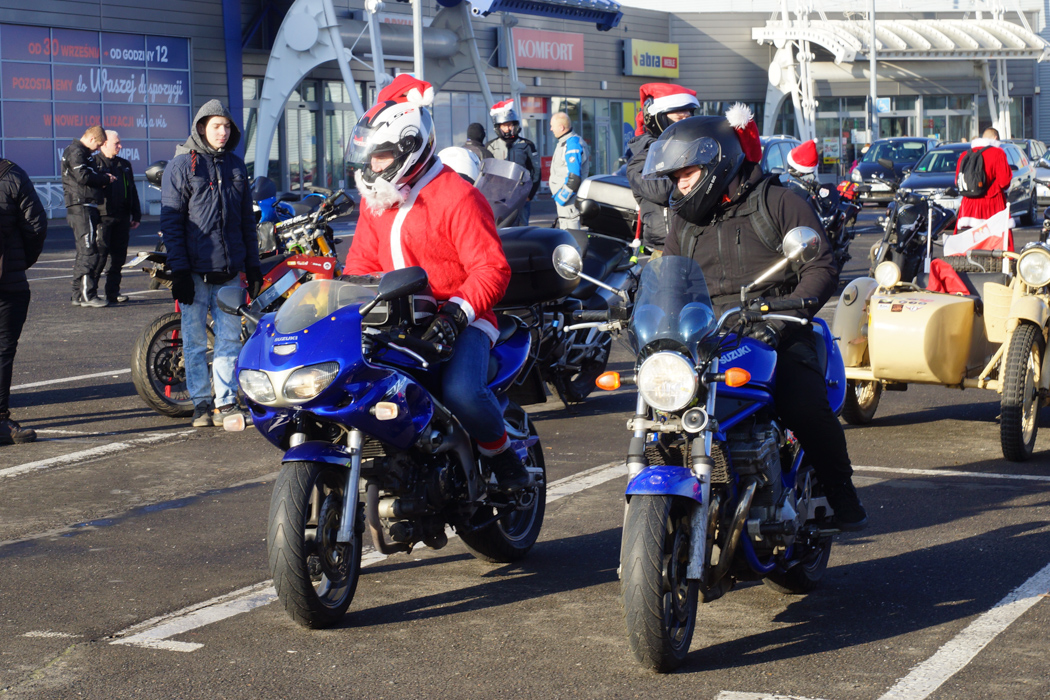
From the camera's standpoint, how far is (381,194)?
5.41 metres

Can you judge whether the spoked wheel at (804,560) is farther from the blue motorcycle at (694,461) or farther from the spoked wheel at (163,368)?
the spoked wheel at (163,368)

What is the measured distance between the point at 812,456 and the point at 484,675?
1494mm

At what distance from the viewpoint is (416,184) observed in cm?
549

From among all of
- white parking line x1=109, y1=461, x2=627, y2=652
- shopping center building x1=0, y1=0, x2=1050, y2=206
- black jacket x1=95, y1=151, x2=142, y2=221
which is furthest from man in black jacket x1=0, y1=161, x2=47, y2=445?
shopping center building x1=0, y1=0, x2=1050, y2=206

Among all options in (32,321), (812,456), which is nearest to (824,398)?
(812,456)

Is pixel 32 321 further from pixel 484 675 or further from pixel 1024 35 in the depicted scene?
pixel 1024 35

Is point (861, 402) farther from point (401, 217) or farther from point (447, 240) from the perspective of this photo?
point (401, 217)

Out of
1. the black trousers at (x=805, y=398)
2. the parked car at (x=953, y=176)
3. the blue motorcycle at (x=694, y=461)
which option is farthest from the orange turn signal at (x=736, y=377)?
the parked car at (x=953, y=176)

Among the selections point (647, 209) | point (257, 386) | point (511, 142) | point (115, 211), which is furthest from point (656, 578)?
point (115, 211)

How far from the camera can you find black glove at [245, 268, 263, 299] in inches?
362

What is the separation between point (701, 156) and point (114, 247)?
41.1 feet

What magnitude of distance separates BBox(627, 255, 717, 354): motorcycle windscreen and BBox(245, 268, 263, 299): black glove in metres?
5.03

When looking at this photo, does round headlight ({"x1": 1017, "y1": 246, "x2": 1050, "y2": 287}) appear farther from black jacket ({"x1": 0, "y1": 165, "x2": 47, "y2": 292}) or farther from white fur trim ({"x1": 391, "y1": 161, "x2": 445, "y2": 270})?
black jacket ({"x1": 0, "y1": 165, "x2": 47, "y2": 292})

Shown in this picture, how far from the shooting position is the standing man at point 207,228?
889 cm
